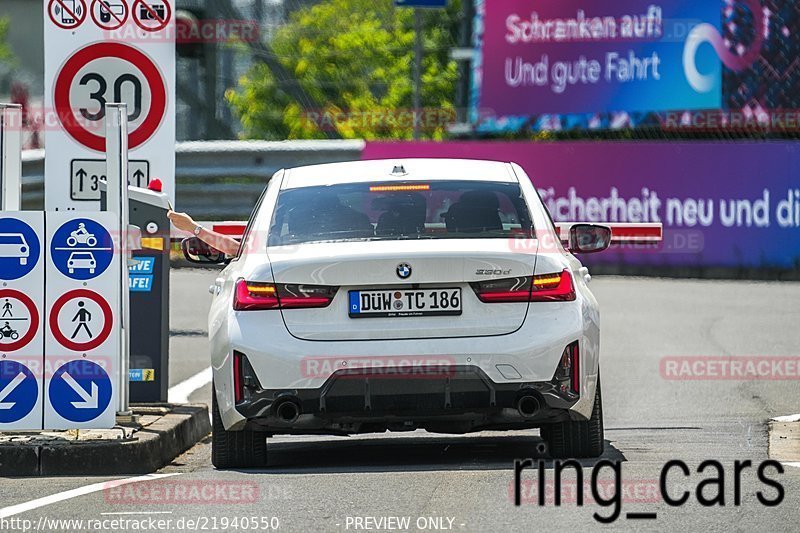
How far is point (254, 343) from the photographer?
335 inches

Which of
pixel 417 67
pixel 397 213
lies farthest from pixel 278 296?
pixel 417 67

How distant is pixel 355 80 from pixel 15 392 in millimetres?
30396

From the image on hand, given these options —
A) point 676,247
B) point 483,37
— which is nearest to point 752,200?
point 676,247

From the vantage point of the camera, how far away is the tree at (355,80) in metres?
37.6

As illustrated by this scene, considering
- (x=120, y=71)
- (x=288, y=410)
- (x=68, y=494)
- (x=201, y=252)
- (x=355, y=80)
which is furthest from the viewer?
(x=355, y=80)

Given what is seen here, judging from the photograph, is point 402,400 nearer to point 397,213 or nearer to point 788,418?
point 397,213

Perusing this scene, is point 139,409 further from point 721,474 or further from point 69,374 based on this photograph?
point 721,474

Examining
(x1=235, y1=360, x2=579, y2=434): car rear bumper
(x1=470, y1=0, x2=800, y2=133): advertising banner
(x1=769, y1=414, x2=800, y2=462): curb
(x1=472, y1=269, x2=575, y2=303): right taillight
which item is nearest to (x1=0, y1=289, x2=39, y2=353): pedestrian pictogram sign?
(x1=235, y1=360, x2=579, y2=434): car rear bumper

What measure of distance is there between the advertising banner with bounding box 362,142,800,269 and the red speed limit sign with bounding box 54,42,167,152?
1233 centimetres

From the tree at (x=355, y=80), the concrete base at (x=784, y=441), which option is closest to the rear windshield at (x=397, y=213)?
the concrete base at (x=784, y=441)

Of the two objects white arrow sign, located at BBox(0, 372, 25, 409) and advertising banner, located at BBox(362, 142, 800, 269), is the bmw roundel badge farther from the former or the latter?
advertising banner, located at BBox(362, 142, 800, 269)

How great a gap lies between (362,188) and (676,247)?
1478cm

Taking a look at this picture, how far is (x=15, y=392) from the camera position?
31.0 feet

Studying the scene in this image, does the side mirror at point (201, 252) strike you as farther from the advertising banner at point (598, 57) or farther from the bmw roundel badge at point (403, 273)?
the advertising banner at point (598, 57)
